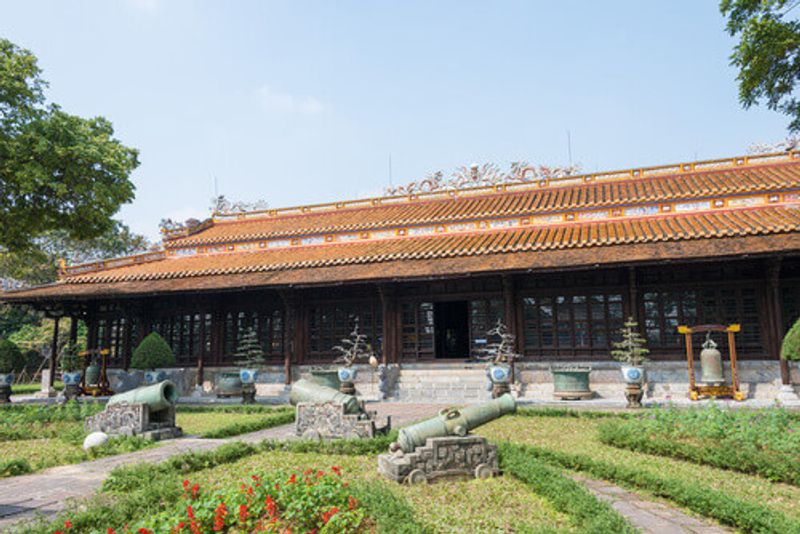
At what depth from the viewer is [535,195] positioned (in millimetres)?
20359

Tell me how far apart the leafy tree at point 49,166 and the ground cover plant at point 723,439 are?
14.0 meters

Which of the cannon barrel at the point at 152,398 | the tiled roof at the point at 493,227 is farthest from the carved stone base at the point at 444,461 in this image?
the tiled roof at the point at 493,227

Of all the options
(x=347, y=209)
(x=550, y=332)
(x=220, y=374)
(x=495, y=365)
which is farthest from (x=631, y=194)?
(x=220, y=374)

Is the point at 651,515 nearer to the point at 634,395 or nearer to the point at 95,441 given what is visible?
the point at 634,395

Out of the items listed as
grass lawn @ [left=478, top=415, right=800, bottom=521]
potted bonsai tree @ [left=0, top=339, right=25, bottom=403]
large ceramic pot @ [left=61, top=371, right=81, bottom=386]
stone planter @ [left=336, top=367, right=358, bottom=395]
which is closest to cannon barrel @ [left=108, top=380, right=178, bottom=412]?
stone planter @ [left=336, top=367, right=358, bottom=395]

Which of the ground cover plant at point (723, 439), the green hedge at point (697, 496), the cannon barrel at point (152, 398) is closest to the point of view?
the green hedge at point (697, 496)

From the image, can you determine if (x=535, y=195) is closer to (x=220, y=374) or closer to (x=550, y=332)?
(x=550, y=332)

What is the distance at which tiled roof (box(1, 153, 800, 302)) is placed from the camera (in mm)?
15273

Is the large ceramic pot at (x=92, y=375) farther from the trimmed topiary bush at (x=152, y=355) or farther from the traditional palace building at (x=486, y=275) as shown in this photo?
the trimmed topiary bush at (x=152, y=355)

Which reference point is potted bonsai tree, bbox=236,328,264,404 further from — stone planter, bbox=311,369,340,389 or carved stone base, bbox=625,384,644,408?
carved stone base, bbox=625,384,644,408

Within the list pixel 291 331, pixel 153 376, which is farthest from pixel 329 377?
pixel 153 376

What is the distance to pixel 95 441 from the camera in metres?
8.49

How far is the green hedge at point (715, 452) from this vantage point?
19.7 feet

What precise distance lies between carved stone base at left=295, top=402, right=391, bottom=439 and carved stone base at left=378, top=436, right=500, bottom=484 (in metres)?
2.11
